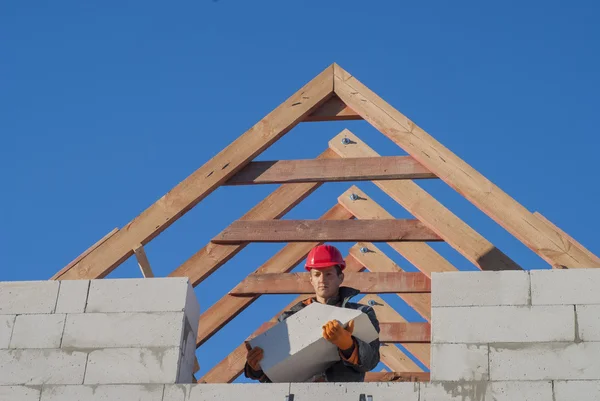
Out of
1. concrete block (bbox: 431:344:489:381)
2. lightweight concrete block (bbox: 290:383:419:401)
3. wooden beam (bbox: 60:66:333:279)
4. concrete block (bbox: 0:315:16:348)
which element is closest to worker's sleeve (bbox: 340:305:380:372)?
lightweight concrete block (bbox: 290:383:419:401)

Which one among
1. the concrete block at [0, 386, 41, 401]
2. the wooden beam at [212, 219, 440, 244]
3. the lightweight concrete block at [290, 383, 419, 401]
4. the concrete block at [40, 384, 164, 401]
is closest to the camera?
the lightweight concrete block at [290, 383, 419, 401]

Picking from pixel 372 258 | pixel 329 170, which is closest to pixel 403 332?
pixel 372 258

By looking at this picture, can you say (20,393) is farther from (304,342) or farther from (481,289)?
(481,289)

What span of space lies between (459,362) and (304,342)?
0.74m

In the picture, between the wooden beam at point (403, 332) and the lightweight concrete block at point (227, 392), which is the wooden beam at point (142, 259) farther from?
the wooden beam at point (403, 332)

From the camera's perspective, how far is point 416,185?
8.45 m

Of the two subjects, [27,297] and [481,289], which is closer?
[481,289]

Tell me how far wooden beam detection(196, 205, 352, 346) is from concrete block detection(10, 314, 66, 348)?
4.42m

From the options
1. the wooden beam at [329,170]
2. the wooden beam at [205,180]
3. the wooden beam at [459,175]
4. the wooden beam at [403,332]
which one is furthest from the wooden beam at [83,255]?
the wooden beam at [403,332]

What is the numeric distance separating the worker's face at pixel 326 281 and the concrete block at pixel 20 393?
149cm

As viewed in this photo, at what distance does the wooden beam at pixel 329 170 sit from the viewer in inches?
289

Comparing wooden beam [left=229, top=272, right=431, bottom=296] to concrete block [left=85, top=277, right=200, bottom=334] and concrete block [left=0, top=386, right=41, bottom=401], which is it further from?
concrete block [left=0, top=386, right=41, bottom=401]

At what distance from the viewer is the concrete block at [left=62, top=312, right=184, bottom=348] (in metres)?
5.43

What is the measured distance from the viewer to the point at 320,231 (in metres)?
8.97
